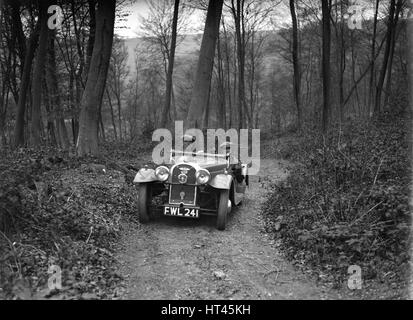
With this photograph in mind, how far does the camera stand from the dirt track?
5.11m

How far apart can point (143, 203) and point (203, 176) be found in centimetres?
125

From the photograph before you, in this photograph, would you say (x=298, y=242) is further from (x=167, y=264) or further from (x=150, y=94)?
(x=150, y=94)

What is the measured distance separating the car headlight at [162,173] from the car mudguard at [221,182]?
0.83m

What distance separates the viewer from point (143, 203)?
7812 millimetres

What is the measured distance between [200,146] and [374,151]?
153 inches

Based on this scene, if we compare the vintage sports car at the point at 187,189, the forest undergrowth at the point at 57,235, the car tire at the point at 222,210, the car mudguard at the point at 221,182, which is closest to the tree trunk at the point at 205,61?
the forest undergrowth at the point at 57,235

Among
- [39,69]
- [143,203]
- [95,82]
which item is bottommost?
[143,203]

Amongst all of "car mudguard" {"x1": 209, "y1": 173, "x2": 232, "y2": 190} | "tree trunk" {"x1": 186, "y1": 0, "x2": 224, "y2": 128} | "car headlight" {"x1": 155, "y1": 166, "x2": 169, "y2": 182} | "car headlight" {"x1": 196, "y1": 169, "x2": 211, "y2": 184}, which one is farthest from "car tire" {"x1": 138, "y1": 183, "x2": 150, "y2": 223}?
"tree trunk" {"x1": 186, "y1": 0, "x2": 224, "y2": 128}

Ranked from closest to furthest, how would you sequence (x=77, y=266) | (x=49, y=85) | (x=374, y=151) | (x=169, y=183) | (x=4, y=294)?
(x=4, y=294) < (x=77, y=266) < (x=169, y=183) < (x=374, y=151) < (x=49, y=85)

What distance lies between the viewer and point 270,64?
44.1 metres

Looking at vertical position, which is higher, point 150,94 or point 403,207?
point 150,94

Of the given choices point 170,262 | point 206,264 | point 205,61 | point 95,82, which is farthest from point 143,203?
point 205,61

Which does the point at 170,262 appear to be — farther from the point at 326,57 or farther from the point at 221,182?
the point at 326,57

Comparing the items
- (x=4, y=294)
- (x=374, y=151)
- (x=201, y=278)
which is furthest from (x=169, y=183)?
(x=374, y=151)
